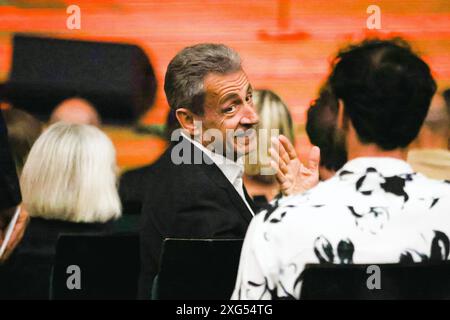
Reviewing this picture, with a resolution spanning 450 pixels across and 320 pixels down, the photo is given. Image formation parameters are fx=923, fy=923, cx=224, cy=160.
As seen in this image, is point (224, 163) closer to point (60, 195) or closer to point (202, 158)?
point (202, 158)

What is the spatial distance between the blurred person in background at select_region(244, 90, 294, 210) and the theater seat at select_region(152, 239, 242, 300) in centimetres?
113

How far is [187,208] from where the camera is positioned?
2.30 metres

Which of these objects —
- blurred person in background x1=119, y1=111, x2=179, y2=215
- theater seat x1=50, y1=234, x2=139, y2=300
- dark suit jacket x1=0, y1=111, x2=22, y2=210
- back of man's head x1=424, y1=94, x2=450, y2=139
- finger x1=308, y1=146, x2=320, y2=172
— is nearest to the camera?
finger x1=308, y1=146, x2=320, y2=172

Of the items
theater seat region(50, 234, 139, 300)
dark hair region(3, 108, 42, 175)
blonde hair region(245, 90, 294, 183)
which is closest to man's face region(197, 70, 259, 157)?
theater seat region(50, 234, 139, 300)

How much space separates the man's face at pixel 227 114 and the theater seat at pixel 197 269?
0.46 m

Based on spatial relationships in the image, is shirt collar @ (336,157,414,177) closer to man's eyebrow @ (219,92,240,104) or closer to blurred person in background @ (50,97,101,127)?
man's eyebrow @ (219,92,240,104)

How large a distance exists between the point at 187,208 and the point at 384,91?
2.28 ft

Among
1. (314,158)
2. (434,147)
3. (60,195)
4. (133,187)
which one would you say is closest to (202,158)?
(314,158)

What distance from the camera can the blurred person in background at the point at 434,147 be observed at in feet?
10.4

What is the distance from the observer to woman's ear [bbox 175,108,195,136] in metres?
2.56

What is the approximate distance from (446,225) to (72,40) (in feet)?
8.72
